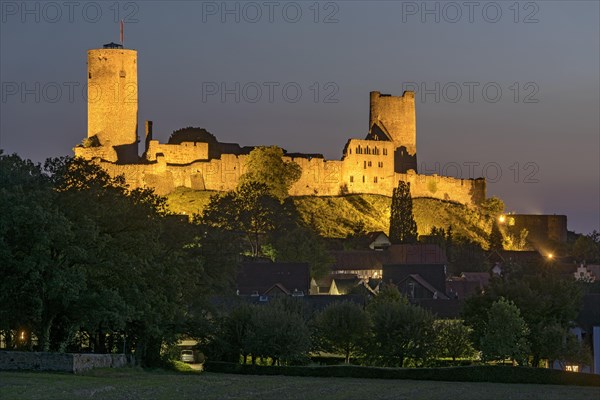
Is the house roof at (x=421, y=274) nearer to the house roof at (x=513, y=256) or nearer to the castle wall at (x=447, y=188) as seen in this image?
the house roof at (x=513, y=256)

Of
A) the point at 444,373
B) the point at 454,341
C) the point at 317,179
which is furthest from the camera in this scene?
the point at 317,179

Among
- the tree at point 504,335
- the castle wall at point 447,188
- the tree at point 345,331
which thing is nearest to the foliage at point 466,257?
the castle wall at point 447,188

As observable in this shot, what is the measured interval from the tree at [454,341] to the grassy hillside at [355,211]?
241ft

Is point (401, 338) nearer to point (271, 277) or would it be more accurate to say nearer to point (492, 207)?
point (271, 277)

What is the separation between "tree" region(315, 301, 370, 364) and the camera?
223 feet

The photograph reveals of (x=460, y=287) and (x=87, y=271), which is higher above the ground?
(x=460, y=287)

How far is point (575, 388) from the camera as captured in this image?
164 feet

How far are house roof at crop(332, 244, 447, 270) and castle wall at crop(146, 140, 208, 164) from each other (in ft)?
69.2

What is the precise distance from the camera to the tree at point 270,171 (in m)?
146

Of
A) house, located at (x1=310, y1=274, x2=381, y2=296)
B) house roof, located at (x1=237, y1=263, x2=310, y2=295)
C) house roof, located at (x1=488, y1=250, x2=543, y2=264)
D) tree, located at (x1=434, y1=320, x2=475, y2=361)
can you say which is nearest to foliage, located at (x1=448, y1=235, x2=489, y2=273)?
house roof, located at (x1=488, y1=250, x2=543, y2=264)

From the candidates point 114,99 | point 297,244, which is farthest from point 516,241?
point 114,99

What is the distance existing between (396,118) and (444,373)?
118 meters

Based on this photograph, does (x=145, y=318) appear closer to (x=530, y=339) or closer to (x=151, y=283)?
(x=151, y=283)

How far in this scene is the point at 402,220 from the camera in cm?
14400
